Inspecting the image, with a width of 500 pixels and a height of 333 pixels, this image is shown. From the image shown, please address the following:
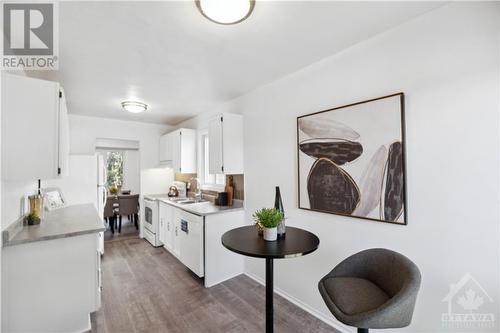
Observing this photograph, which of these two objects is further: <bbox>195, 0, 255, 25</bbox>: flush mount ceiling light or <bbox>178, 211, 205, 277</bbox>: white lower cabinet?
<bbox>178, 211, 205, 277</bbox>: white lower cabinet

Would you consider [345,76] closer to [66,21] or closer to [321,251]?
[321,251]

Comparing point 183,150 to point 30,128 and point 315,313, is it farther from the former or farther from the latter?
point 315,313

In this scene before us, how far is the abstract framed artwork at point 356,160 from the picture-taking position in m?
1.66

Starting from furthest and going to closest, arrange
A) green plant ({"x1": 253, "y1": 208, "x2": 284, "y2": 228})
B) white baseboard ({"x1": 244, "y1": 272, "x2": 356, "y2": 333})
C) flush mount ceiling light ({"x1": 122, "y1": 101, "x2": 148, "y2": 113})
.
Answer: flush mount ceiling light ({"x1": 122, "y1": 101, "x2": 148, "y2": 113})
white baseboard ({"x1": 244, "y1": 272, "x2": 356, "y2": 333})
green plant ({"x1": 253, "y1": 208, "x2": 284, "y2": 228})

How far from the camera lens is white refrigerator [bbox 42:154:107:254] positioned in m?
3.45

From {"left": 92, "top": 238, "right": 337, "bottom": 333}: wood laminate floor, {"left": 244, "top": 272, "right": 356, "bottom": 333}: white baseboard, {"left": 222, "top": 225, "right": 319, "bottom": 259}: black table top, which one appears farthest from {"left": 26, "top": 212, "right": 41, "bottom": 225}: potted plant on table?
{"left": 244, "top": 272, "right": 356, "bottom": 333}: white baseboard

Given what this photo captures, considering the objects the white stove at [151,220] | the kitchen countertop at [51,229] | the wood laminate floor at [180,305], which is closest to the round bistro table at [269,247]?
the wood laminate floor at [180,305]

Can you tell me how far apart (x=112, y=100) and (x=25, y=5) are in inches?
80.6

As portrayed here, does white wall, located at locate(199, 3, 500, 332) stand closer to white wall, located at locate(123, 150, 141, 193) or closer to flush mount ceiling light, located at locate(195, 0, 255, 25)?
flush mount ceiling light, located at locate(195, 0, 255, 25)

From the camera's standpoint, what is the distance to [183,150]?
420 centimetres

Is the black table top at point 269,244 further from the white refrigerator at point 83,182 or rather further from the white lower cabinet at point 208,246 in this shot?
the white refrigerator at point 83,182

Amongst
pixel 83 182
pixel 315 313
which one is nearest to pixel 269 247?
pixel 315 313

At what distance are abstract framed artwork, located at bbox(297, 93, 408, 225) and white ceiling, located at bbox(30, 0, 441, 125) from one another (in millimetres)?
584

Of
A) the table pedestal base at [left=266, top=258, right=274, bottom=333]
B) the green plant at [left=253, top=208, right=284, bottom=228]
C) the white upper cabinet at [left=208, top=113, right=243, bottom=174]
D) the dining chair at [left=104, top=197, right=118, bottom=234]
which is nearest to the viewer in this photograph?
the table pedestal base at [left=266, top=258, right=274, bottom=333]
